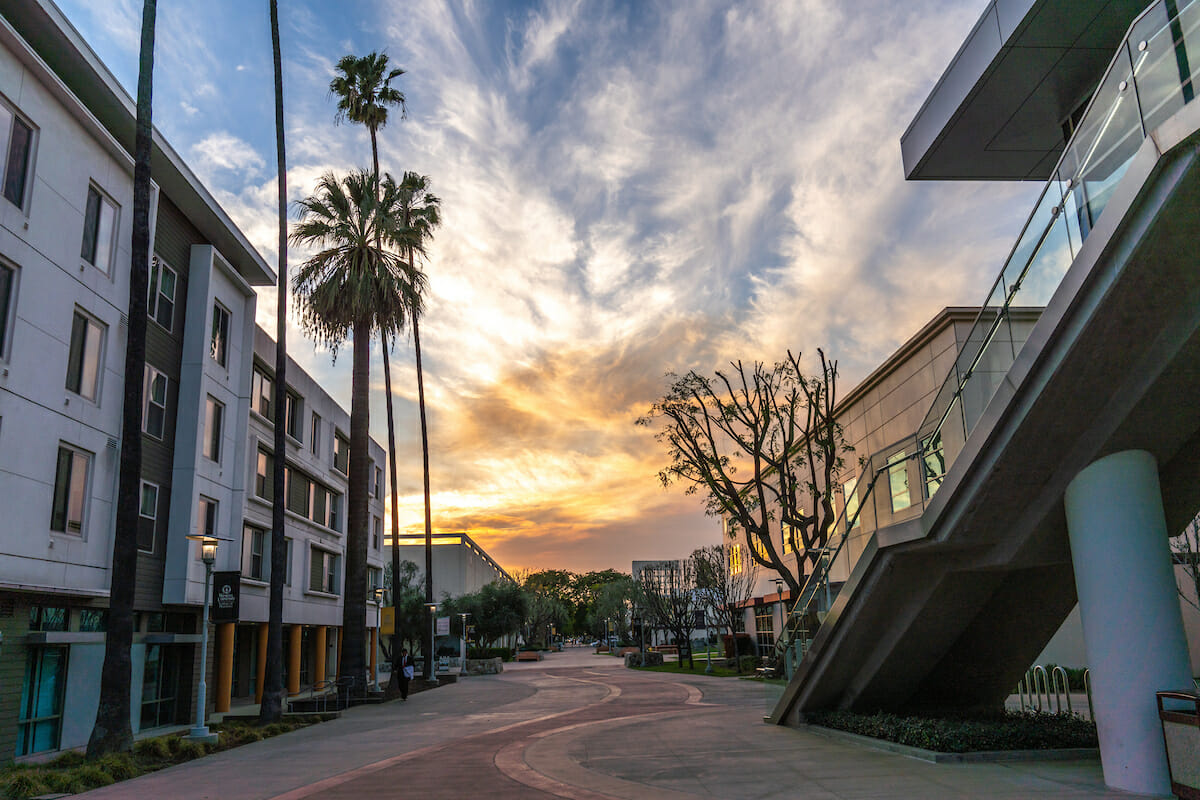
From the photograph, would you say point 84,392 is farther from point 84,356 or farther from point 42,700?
point 42,700

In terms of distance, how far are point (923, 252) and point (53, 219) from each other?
66.7ft

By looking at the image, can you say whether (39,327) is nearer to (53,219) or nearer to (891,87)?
(53,219)

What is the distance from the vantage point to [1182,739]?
8469 mm

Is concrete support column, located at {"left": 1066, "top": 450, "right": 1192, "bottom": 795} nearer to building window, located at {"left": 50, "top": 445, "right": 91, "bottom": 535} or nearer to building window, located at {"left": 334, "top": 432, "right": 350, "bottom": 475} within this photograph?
building window, located at {"left": 50, "top": 445, "right": 91, "bottom": 535}

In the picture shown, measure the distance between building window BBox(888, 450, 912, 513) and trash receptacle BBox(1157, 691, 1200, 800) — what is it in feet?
14.1

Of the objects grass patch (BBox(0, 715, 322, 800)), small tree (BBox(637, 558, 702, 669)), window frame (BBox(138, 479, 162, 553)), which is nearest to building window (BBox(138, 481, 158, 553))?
window frame (BBox(138, 479, 162, 553))

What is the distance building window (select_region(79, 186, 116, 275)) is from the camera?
18.6 m

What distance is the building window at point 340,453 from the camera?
39.9 meters

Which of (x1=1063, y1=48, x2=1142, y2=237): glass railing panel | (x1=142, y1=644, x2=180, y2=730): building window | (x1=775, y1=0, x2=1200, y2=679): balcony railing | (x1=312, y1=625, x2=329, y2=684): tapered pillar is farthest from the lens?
(x1=312, y1=625, x2=329, y2=684): tapered pillar

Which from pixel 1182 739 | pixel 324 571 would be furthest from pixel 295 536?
pixel 1182 739

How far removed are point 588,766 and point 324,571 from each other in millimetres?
27672

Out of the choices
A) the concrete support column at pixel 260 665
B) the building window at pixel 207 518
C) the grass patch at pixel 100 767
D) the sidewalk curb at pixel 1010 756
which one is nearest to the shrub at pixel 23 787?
the grass patch at pixel 100 767

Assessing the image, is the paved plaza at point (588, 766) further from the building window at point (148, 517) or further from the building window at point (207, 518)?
the building window at point (207, 518)

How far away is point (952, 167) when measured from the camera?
17.4 meters
